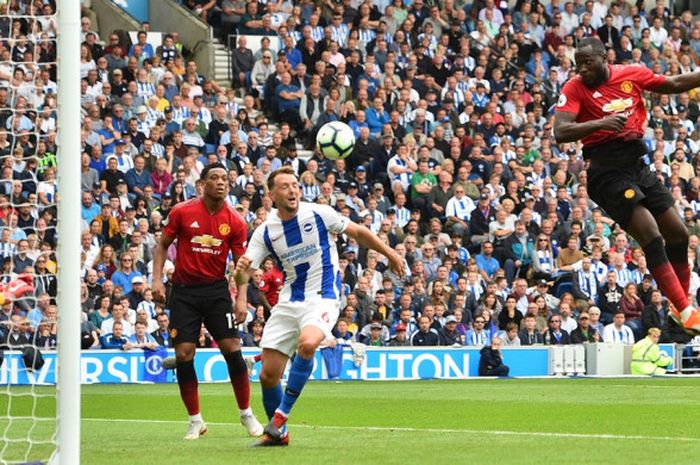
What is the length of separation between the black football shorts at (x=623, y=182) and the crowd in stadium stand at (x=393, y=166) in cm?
958

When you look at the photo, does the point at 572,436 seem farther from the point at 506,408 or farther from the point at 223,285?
the point at 506,408

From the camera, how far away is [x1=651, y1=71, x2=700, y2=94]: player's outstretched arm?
11680 mm

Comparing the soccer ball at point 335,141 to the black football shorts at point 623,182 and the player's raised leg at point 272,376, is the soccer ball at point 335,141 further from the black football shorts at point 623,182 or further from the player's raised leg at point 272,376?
the player's raised leg at point 272,376

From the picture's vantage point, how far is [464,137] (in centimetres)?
2973

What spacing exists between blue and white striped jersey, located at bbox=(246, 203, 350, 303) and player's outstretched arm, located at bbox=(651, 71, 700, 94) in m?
2.80

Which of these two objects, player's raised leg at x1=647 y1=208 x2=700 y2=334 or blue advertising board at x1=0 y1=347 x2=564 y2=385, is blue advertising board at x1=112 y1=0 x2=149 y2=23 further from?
player's raised leg at x1=647 y1=208 x2=700 y2=334

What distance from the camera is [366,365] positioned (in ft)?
79.4

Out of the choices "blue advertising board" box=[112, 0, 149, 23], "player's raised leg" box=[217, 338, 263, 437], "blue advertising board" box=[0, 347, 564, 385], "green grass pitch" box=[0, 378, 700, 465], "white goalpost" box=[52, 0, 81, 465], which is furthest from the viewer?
"blue advertising board" box=[112, 0, 149, 23]

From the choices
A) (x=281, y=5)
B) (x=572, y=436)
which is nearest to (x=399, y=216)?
(x=281, y=5)

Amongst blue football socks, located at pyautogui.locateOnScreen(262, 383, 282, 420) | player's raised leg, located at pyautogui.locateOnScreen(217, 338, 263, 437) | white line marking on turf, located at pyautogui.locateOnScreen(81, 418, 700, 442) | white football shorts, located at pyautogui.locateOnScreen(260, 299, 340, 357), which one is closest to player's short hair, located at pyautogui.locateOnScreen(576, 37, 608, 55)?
white football shorts, located at pyautogui.locateOnScreen(260, 299, 340, 357)

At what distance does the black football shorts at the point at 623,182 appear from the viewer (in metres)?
12.0

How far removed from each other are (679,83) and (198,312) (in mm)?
4533

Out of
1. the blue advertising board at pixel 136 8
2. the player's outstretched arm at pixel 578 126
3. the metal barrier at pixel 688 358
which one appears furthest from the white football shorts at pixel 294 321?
the blue advertising board at pixel 136 8

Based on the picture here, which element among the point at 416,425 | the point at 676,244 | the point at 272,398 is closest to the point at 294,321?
the point at 272,398
